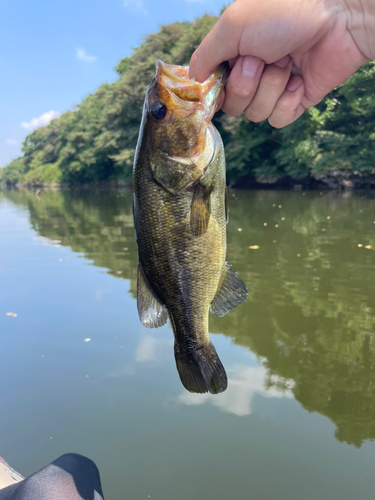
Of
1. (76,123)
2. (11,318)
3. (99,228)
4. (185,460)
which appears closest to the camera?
(185,460)

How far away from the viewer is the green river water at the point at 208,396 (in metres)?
3.08

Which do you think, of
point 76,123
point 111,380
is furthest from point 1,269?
point 76,123

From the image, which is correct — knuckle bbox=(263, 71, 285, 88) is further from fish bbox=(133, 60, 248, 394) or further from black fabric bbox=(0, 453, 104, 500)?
black fabric bbox=(0, 453, 104, 500)

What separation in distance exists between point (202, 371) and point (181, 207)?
0.78m

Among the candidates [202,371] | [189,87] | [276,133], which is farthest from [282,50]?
[276,133]

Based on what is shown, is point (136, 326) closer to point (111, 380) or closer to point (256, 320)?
point (111, 380)

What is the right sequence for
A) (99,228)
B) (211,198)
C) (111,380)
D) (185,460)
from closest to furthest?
(211,198)
(185,460)
(111,380)
(99,228)

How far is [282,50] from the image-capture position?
2008 millimetres

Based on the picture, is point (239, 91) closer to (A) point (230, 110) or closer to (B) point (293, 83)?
(A) point (230, 110)

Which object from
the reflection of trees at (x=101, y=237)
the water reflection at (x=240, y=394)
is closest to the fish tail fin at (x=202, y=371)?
the water reflection at (x=240, y=394)

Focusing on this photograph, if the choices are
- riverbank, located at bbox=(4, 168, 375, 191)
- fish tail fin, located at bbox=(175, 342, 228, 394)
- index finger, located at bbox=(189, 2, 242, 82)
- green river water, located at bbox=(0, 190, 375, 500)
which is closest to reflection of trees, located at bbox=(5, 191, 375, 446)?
green river water, located at bbox=(0, 190, 375, 500)

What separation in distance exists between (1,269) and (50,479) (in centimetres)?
758

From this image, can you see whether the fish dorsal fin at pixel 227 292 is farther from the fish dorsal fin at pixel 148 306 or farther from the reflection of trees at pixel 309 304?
the reflection of trees at pixel 309 304

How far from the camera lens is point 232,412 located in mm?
3699
